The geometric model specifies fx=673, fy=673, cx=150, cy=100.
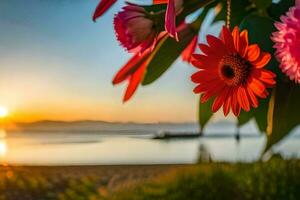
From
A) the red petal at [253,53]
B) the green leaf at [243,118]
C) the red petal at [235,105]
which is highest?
the red petal at [253,53]

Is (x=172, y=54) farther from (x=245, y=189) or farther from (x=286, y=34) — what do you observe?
(x=245, y=189)

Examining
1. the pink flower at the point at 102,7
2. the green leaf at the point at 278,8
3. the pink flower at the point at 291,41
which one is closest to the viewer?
the pink flower at the point at 291,41

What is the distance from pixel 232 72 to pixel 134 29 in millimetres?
87

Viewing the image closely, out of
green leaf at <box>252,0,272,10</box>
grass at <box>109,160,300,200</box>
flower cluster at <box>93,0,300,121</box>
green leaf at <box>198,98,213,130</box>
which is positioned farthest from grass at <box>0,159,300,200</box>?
flower cluster at <box>93,0,300,121</box>

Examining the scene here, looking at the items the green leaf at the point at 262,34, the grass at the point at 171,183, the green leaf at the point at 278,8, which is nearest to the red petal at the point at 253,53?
the green leaf at the point at 262,34

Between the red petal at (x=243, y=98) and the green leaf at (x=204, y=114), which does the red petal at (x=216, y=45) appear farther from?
the green leaf at (x=204, y=114)

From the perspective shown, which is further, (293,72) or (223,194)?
(223,194)

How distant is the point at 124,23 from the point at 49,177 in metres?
1.06

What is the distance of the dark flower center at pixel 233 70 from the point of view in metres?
0.43

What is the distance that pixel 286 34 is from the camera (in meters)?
0.40

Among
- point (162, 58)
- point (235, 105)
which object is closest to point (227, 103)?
point (235, 105)

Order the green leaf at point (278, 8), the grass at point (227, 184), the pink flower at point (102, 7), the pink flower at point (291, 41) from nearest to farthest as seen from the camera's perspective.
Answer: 1. the pink flower at point (291, 41)
2. the pink flower at point (102, 7)
3. the green leaf at point (278, 8)
4. the grass at point (227, 184)

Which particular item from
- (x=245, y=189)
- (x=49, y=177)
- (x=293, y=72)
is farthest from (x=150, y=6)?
(x=49, y=177)

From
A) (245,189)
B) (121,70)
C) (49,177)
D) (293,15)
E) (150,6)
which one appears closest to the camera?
(293,15)
